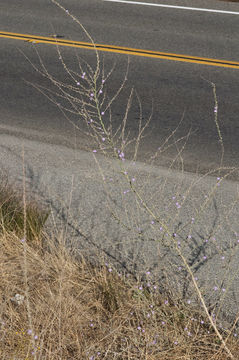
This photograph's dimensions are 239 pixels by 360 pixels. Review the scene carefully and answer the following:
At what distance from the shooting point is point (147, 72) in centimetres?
836

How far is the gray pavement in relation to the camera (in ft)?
13.4

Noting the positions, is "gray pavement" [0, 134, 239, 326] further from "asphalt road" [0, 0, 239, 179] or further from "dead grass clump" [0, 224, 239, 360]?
"asphalt road" [0, 0, 239, 179]

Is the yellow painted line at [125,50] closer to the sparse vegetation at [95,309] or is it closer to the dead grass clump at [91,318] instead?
the sparse vegetation at [95,309]

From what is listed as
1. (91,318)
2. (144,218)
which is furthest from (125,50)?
(91,318)

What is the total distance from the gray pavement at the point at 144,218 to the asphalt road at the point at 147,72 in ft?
2.26

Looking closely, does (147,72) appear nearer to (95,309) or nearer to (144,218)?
(144,218)

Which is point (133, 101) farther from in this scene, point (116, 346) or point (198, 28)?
point (116, 346)

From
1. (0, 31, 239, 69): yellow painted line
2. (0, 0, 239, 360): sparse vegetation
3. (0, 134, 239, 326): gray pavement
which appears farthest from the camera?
(0, 31, 239, 69): yellow painted line

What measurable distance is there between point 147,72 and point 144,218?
13.8 ft

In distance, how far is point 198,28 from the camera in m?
10.3

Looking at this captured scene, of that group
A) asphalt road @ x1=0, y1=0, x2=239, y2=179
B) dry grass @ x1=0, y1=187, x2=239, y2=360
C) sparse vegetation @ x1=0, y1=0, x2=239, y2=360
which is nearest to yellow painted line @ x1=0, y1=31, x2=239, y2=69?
asphalt road @ x1=0, y1=0, x2=239, y2=179

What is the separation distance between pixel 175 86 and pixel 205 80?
514 mm

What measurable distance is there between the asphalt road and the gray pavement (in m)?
0.69

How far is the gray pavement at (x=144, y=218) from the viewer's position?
4082mm
